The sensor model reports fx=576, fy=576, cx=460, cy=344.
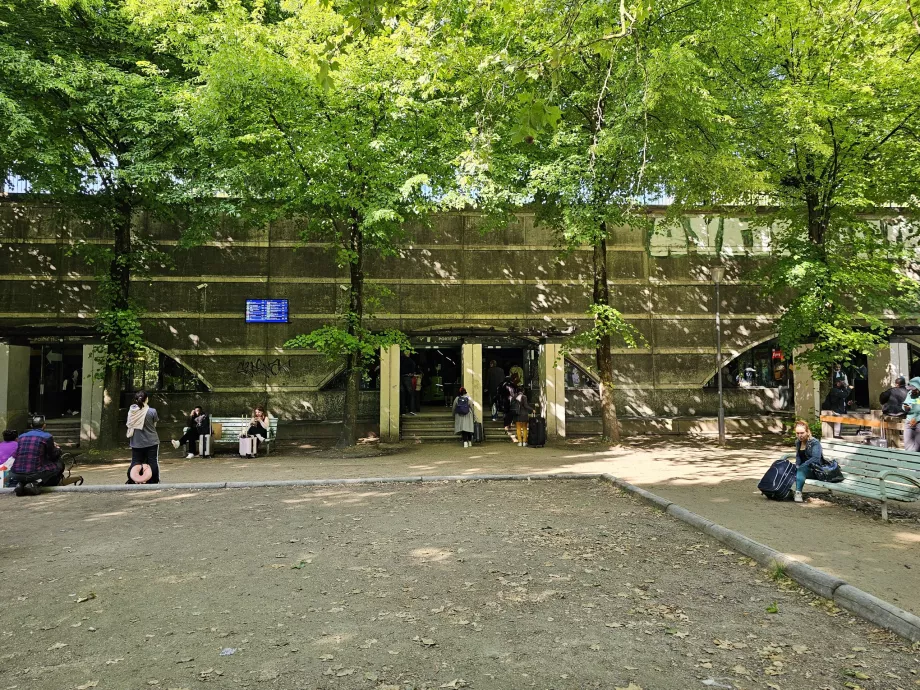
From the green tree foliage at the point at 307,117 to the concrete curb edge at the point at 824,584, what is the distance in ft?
30.4

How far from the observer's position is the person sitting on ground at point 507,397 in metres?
18.2

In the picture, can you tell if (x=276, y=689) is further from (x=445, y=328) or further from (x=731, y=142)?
(x=445, y=328)

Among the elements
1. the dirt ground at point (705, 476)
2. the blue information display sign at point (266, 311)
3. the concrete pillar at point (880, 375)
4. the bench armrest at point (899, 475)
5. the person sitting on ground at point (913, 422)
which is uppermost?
the blue information display sign at point (266, 311)

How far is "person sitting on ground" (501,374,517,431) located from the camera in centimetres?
1825

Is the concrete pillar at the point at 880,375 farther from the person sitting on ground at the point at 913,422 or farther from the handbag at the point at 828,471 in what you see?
the handbag at the point at 828,471

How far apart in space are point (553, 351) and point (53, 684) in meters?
15.6

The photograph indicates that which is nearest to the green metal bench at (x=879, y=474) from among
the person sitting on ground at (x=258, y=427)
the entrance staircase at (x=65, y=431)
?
the person sitting on ground at (x=258, y=427)

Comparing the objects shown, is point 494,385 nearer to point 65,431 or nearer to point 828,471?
point 828,471

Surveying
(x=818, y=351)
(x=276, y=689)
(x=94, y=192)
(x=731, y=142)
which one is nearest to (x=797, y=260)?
(x=818, y=351)

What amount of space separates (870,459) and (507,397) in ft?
38.8

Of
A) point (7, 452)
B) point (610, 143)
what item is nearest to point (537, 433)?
point (610, 143)

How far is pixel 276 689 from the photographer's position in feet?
11.2

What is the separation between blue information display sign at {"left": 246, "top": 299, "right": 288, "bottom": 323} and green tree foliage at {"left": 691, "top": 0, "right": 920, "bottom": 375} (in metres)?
14.1

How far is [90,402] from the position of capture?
55.4 ft
